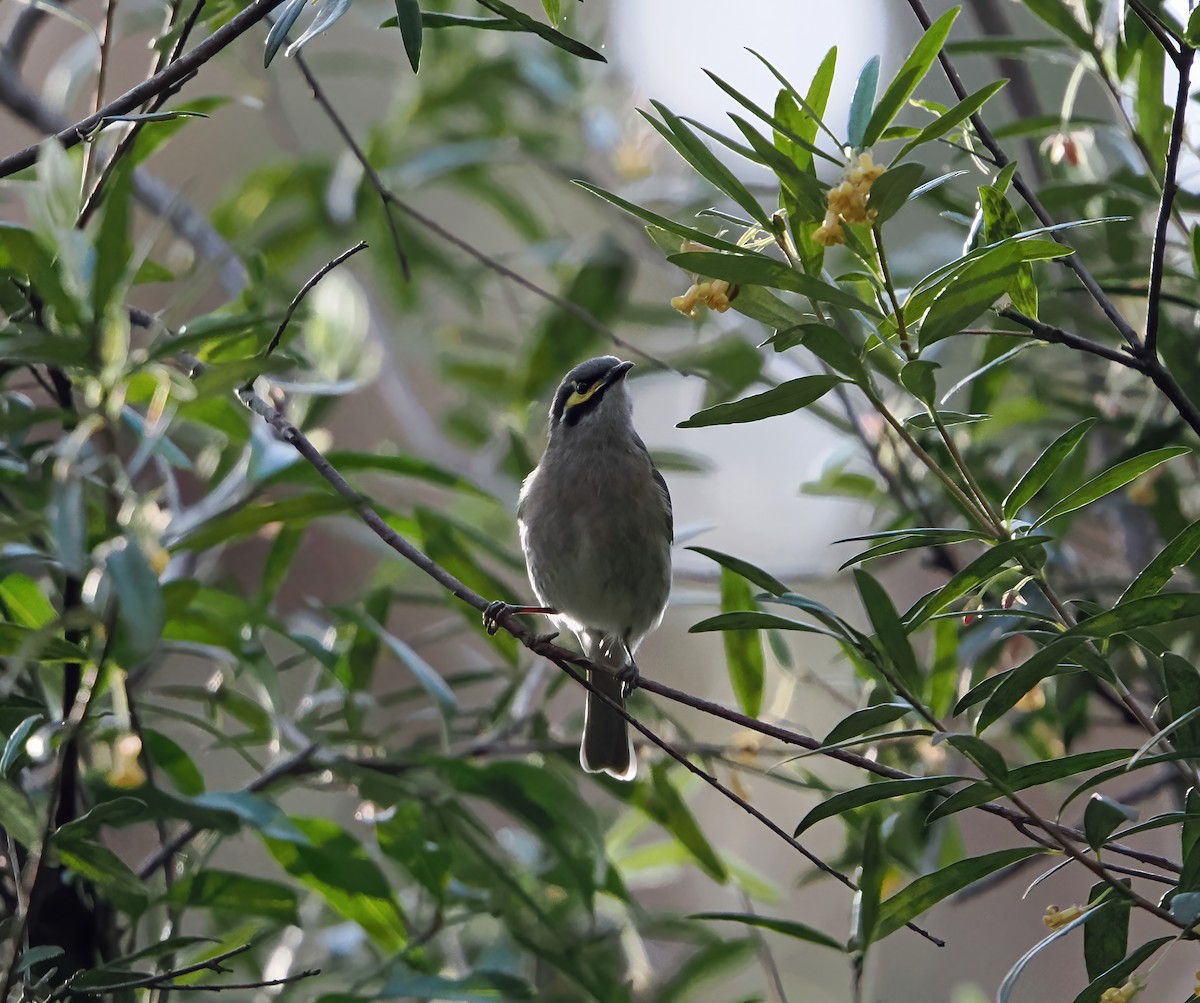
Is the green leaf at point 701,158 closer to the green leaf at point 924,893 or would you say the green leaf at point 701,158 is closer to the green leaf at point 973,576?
the green leaf at point 973,576

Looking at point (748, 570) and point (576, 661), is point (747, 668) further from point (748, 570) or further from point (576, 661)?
point (748, 570)

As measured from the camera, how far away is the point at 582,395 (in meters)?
4.06

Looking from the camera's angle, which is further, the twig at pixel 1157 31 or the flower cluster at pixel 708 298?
the flower cluster at pixel 708 298

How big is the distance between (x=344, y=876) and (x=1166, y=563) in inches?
64.0

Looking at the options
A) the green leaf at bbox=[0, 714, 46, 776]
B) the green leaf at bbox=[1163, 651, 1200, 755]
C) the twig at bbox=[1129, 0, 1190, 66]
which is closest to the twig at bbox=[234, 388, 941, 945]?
the green leaf at bbox=[1163, 651, 1200, 755]

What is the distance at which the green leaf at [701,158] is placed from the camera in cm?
161

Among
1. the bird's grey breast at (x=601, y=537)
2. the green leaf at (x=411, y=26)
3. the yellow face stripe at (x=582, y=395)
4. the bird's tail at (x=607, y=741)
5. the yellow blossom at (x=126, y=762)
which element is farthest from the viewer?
the yellow face stripe at (x=582, y=395)

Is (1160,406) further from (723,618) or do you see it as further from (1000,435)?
(723,618)

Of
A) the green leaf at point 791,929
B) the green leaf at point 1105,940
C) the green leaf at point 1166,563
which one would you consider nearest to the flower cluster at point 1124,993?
the green leaf at point 1105,940

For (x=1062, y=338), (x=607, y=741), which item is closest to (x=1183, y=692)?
(x=1062, y=338)

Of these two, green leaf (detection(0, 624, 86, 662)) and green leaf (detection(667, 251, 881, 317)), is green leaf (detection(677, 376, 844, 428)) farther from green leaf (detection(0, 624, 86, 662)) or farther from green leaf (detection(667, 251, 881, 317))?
green leaf (detection(0, 624, 86, 662))

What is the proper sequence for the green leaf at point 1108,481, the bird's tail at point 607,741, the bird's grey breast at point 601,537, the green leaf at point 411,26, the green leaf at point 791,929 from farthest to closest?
the bird's grey breast at point 601,537
the bird's tail at point 607,741
the green leaf at point 791,929
the green leaf at point 1108,481
the green leaf at point 411,26

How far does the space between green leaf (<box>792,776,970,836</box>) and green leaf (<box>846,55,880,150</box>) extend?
851 mm

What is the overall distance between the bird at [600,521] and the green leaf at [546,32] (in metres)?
2.15
